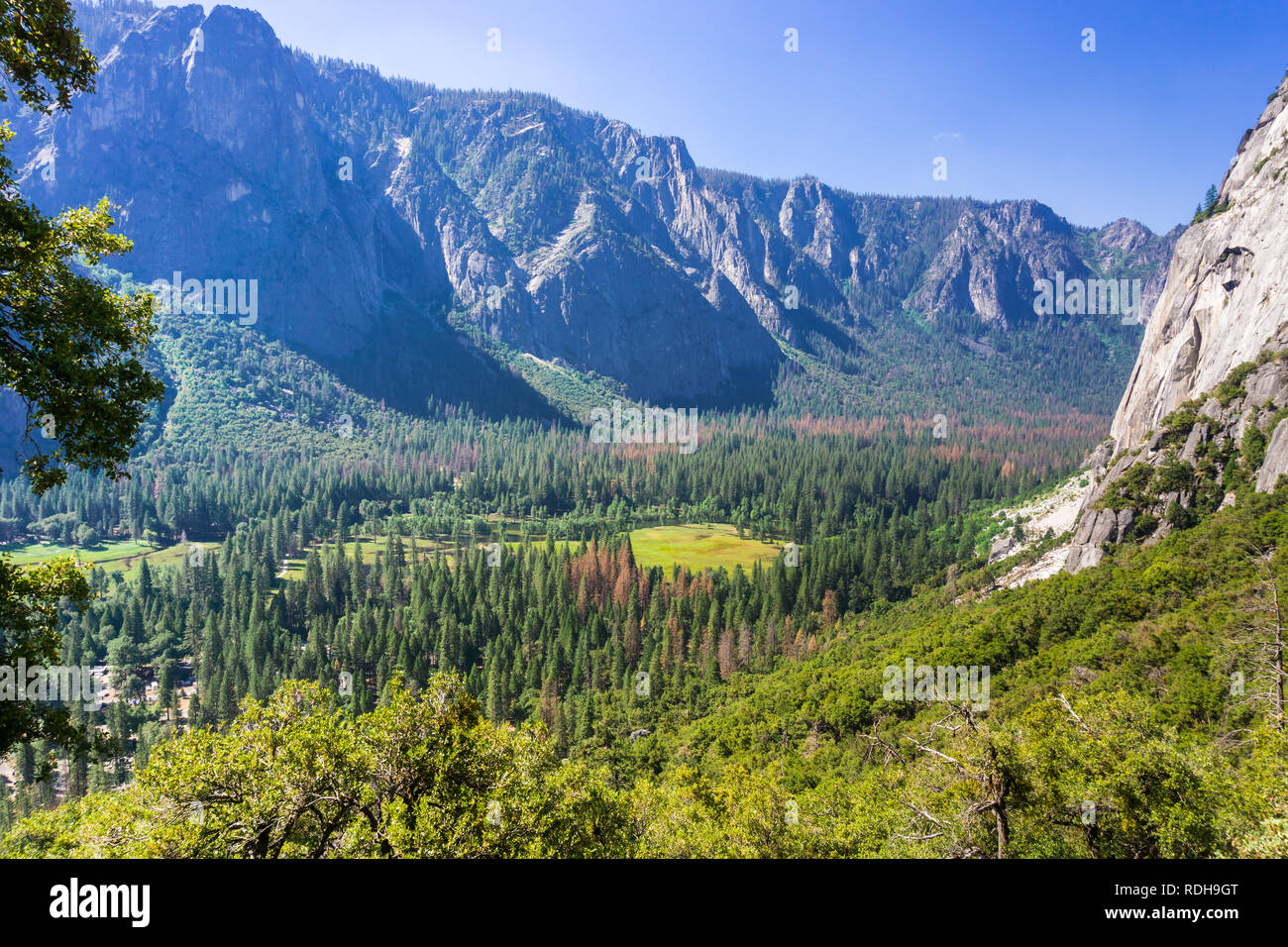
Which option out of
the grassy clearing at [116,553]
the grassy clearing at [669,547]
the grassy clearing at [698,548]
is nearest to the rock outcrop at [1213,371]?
the grassy clearing at [698,548]

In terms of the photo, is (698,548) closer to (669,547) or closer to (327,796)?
(669,547)

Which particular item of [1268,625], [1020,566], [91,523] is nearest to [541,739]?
[1268,625]

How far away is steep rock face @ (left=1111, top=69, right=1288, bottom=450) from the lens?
8200 centimetres

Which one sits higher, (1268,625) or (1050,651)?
(1268,625)

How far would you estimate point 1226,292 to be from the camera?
3703 inches

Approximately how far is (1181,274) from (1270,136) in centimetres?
2422

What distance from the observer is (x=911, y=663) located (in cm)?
5891

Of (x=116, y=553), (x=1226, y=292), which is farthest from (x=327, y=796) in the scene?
(x=116, y=553)

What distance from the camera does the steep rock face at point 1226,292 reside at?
269ft

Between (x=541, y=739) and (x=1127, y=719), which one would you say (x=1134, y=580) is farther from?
(x=541, y=739)

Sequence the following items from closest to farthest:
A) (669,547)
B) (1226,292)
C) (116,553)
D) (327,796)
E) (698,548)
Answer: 1. (327,796)
2. (1226,292)
3. (116,553)
4. (698,548)
5. (669,547)

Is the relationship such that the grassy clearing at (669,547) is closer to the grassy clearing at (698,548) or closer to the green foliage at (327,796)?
the grassy clearing at (698,548)
